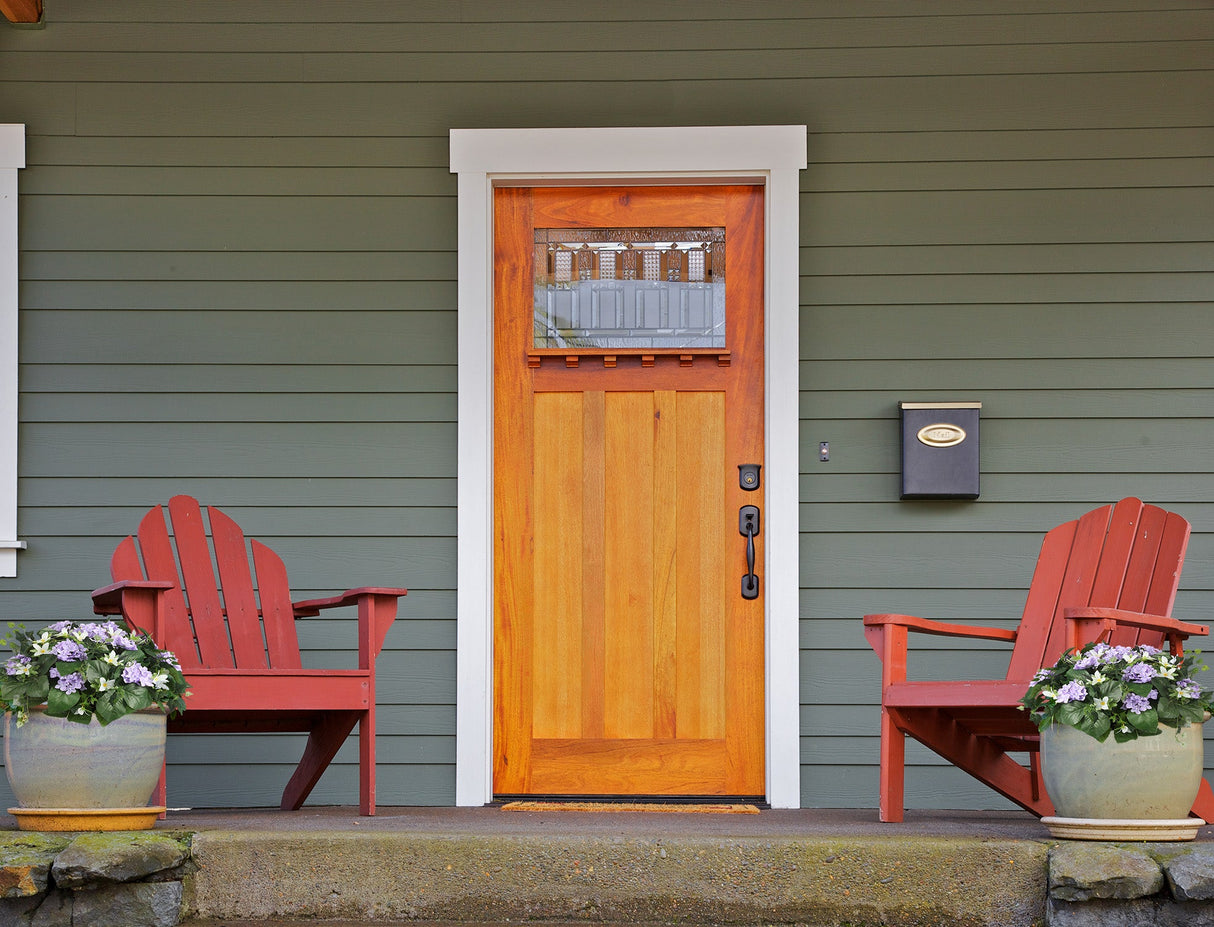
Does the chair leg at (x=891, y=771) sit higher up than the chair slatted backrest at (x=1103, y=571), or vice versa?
the chair slatted backrest at (x=1103, y=571)

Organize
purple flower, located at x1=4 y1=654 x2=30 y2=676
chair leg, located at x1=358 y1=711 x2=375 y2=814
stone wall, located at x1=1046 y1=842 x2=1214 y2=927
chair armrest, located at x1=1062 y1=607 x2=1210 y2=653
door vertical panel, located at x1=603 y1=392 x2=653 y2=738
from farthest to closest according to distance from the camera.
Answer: door vertical panel, located at x1=603 y1=392 x2=653 y2=738, chair leg, located at x1=358 y1=711 x2=375 y2=814, chair armrest, located at x1=1062 y1=607 x2=1210 y2=653, purple flower, located at x1=4 y1=654 x2=30 y2=676, stone wall, located at x1=1046 y1=842 x2=1214 y2=927

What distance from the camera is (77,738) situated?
270 cm

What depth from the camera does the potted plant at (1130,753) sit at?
103 inches

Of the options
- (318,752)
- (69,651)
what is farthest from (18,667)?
(318,752)

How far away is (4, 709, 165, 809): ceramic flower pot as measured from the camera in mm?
2688

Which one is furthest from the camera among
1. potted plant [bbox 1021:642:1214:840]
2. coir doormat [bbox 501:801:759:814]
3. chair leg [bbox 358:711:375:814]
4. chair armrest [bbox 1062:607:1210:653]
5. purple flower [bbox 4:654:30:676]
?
coir doormat [bbox 501:801:759:814]

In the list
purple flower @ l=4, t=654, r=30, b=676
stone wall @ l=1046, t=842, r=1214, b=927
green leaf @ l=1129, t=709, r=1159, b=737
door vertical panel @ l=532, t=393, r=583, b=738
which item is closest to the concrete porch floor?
stone wall @ l=1046, t=842, r=1214, b=927

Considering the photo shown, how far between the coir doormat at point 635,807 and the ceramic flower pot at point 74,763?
1.28 m

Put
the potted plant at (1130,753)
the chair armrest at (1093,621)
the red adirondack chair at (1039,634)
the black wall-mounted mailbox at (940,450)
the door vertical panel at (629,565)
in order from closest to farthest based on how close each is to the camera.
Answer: the potted plant at (1130,753)
the chair armrest at (1093,621)
the red adirondack chair at (1039,634)
the black wall-mounted mailbox at (940,450)
the door vertical panel at (629,565)

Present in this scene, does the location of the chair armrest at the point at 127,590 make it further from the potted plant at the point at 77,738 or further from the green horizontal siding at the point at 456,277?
the green horizontal siding at the point at 456,277

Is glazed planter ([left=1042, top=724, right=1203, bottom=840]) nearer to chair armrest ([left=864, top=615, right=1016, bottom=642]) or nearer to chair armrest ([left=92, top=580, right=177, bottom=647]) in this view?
chair armrest ([left=864, top=615, right=1016, bottom=642])

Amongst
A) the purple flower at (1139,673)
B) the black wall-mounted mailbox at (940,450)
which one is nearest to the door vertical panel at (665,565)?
the black wall-mounted mailbox at (940,450)

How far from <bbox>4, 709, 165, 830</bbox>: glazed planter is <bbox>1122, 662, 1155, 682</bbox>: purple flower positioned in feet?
6.40

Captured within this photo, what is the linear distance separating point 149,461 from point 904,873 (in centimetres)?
267
